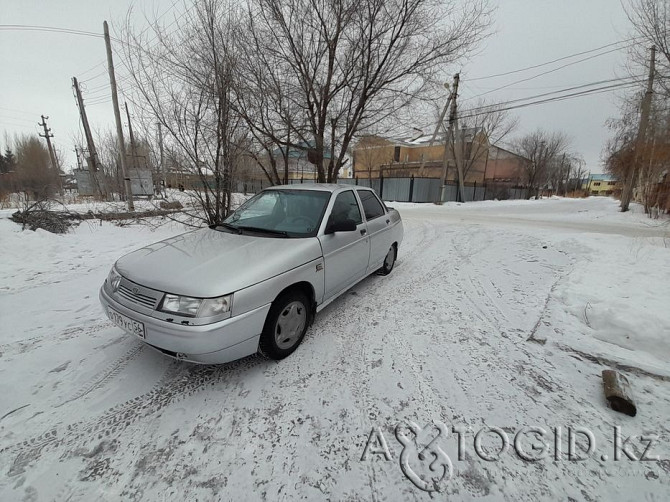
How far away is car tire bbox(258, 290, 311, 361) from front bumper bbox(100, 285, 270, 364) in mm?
147

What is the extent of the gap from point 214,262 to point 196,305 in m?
0.48

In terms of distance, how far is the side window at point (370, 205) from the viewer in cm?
416

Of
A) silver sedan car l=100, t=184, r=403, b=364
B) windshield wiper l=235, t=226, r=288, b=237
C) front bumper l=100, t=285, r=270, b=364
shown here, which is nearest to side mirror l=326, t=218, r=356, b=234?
silver sedan car l=100, t=184, r=403, b=364

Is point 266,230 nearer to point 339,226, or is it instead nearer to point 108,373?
point 339,226

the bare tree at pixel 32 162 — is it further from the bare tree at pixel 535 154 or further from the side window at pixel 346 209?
the bare tree at pixel 535 154

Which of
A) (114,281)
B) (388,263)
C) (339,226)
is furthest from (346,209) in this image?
(114,281)

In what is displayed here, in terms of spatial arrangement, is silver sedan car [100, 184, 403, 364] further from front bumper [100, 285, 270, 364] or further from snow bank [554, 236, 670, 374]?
snow bank [554, 236, 670, 374]

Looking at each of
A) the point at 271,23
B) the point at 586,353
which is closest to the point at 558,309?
the point at 586,353

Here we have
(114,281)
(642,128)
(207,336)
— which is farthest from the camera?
(642,128)

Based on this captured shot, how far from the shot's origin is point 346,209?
3.65 metres

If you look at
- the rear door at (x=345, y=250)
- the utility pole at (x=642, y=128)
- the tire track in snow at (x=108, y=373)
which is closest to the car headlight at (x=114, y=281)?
the tire track in snow at (x=108, y=373)

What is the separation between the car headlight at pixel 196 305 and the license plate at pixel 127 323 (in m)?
0.28

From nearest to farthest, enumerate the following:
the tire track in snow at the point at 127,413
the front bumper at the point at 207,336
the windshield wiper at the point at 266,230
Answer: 1. the tire track in snow at the point at 127,413
2. the front bumper at the point at 207,336
3. the windshield wiper at the point at 266,230

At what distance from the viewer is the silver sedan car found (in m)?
2.04
